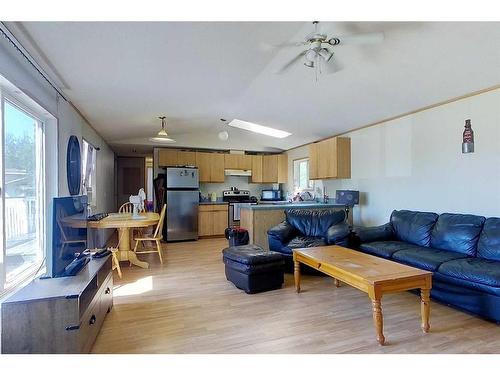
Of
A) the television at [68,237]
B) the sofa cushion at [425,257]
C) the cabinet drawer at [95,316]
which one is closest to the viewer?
the cabinet drawer at [95,316]

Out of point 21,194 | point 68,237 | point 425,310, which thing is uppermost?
point 21,194

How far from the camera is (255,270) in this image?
3090 millimetres

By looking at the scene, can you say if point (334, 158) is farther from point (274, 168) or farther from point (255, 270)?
point (255, 270)

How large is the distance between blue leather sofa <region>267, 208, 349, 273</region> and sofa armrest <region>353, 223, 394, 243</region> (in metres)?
0.19

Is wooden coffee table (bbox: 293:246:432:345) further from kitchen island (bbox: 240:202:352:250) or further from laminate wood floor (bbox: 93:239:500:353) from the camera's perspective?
kitchen island (bbox: 240:202:352:250)

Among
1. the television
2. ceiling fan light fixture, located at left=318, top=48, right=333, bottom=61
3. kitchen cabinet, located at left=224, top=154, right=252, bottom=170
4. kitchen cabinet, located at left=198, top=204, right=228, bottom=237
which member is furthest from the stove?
ceiling fan light fixture, located at left=318, top=48, right=333, bottom=61

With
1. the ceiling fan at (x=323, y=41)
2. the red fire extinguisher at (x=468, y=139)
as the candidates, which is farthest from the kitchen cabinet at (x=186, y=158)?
the red fire extinguisher at (x=468, y=139)

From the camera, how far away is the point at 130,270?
4.05 meters

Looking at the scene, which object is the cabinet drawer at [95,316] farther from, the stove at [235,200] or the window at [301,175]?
the window at [301,175]

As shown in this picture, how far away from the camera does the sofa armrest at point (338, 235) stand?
3.68 m

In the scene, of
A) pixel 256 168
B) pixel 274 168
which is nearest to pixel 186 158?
pixel 256 168

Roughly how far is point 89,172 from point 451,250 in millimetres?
5326

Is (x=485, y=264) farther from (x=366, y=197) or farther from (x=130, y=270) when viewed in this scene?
(x=130, y=270)

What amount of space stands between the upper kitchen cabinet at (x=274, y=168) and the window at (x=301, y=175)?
448 millimetres
